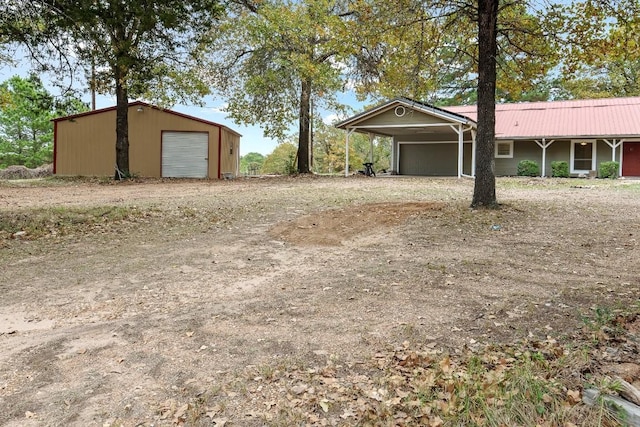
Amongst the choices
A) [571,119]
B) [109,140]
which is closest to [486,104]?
[571,119]

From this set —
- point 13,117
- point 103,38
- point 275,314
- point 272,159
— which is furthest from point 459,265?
point 272,159

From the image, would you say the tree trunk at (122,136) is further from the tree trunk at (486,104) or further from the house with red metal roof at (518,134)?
the tree trunk at (486,104)

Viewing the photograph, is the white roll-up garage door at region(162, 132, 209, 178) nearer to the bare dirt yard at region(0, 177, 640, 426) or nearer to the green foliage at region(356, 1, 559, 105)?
the green foliage at region(356, 1, 559, 105)

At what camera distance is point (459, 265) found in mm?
5406

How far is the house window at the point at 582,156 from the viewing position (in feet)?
71.6

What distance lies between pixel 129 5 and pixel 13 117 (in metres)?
38.1

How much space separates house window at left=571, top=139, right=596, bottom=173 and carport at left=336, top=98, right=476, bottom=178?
4.59m

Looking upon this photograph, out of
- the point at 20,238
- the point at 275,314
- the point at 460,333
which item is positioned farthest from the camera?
the point at 20,238

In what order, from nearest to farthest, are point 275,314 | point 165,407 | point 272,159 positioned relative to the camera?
point 165,407 < point 275,314 < point 272,159

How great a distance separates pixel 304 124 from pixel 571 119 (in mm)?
12793

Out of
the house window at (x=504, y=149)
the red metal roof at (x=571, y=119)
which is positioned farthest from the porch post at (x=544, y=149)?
the house window at (x=504, y=149)

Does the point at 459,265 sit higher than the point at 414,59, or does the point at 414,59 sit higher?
the point at 414,59

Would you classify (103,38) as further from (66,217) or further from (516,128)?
(516,128)

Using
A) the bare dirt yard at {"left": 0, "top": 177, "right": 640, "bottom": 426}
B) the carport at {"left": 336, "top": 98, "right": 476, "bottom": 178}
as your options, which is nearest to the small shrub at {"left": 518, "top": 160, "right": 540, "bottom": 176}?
the carport at {"left": 336, "top": 98, "right": 476, "bottom": 178}
